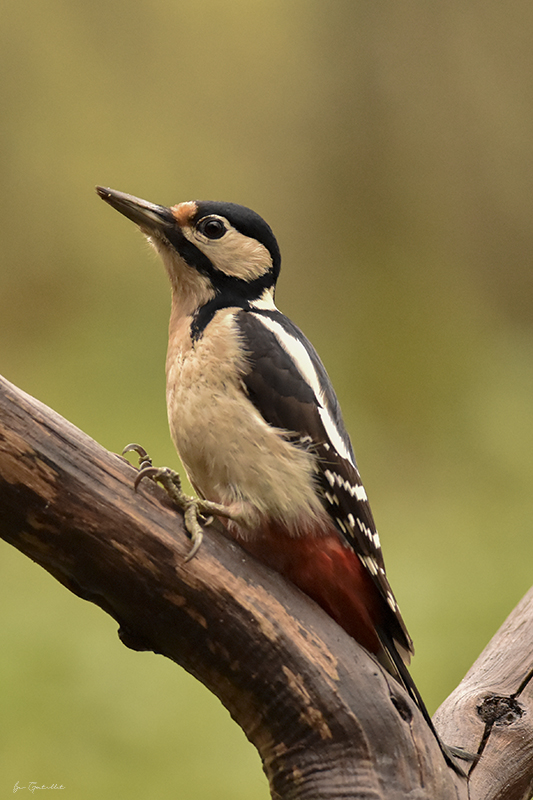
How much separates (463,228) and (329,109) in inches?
31.6

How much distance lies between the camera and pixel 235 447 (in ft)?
4.66

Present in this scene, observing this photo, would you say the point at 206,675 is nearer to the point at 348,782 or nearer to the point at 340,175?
the point at 348,782

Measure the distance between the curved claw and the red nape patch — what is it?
0.82 ft

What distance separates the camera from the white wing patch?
1.53m

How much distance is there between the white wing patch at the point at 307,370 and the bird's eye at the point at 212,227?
206 mm

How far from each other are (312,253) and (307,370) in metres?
1.97

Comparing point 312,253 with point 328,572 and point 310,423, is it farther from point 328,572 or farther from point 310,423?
point 328,572

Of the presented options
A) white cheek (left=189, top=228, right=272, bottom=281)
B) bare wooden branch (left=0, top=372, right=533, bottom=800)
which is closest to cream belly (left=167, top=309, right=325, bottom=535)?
bare wooden branch (left=0, top=372, right=533, bottom=800)

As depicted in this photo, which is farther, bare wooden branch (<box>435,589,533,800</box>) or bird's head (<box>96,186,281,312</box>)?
bird's head (<box>96,186,281,312</box>)

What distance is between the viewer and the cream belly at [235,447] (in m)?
1.43

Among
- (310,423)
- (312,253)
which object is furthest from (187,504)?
(312,253)

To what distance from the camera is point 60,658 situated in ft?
8.75

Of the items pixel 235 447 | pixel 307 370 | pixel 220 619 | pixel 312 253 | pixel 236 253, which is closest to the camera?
pixel 220 619

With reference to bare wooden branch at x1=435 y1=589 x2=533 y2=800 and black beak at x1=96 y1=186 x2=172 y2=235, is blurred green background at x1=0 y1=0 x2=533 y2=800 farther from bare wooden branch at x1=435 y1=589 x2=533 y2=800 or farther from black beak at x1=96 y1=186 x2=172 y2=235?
black beak at x1=96 y1=186 x2=172 y2=235
